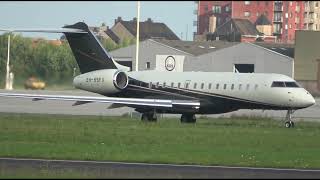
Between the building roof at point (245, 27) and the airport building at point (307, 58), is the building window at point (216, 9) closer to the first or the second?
the building roof at point (245, 27)

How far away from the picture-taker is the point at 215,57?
93938 mm

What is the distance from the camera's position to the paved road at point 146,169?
76.4ft

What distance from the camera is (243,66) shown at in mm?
93875

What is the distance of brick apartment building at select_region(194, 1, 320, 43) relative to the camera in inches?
6531

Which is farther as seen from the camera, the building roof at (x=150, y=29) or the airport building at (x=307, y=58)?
the building roof at (x=150, y=29)

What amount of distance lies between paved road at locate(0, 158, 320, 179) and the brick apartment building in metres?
135

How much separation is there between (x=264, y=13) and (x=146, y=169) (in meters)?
155

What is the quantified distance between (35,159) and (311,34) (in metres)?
65.6

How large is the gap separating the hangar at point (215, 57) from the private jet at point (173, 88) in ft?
105

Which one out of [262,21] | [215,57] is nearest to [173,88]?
[215,57]

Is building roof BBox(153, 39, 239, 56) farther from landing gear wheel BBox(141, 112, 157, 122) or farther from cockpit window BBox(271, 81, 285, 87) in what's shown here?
cockpit window BBox(271, 81, 285, 87)

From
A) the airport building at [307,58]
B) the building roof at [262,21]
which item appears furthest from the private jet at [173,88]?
the building roof at [262,21]

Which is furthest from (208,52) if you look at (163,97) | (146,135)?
(146,135)

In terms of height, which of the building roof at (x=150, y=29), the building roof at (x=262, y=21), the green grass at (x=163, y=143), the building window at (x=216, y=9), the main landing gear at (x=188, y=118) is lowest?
the main landing gear at (x=188, y=118)
